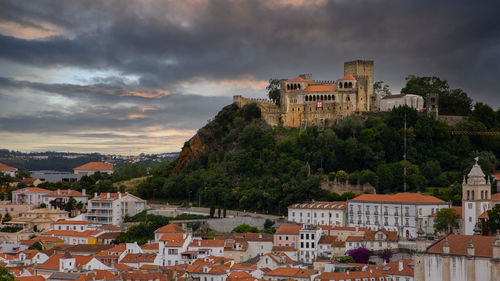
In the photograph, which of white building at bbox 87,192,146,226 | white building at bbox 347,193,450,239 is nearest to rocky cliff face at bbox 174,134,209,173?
white building at bbox 87,192,146,226

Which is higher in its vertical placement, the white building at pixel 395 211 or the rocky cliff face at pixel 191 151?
the rocky cliff face at pixel 191 151

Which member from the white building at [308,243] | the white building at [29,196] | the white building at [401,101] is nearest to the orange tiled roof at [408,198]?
the white building at [308,243]

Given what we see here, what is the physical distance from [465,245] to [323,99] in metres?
41.1

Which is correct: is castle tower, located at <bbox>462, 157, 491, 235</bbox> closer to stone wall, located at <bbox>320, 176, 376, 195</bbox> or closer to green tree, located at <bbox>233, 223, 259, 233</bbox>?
stone wall, located at <bbox>320, 176, 376, 195</bbox>

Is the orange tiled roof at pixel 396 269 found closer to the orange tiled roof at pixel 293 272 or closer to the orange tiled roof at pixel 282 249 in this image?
the orange tiled roof at pixel 293 272

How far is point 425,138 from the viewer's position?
232 feet

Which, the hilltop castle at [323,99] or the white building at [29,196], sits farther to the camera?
the hilltop castle at [323,99]

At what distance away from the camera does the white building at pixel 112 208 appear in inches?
2800

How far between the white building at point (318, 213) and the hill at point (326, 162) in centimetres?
260

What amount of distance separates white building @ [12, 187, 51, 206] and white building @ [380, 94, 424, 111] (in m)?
38.1

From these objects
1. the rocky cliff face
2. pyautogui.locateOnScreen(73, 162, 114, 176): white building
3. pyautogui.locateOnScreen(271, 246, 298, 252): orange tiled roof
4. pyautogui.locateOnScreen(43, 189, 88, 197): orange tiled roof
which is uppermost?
the rocky cliff face

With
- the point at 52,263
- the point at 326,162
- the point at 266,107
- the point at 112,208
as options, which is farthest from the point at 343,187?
the point at 52,263

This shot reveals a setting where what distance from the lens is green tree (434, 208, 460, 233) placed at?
171ft

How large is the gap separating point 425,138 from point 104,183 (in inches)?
1391
